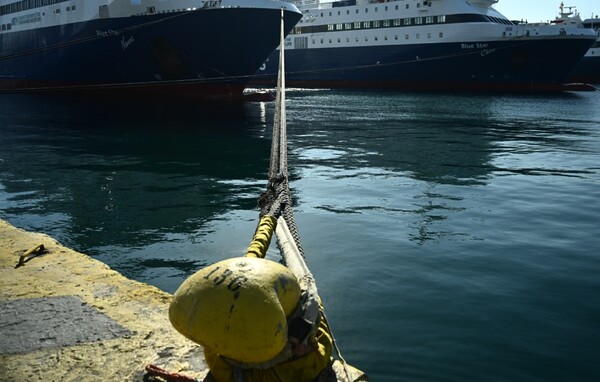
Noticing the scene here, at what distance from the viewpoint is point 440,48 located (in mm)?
55219

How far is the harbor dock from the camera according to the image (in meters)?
3.61

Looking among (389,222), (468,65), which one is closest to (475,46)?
(468,65)

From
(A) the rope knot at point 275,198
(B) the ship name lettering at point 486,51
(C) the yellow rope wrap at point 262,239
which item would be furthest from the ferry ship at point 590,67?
(C) the yellow rope wrap at point 262,239

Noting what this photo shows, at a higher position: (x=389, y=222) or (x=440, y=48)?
(x=440, y=48)

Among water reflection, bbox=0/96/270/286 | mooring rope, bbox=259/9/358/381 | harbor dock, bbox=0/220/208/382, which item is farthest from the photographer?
water reflection, bbox=0/96/270/286

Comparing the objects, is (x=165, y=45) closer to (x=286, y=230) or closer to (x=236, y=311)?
(x=286, y=230)

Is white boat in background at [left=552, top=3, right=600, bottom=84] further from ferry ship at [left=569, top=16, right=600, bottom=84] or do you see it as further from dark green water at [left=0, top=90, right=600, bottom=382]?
dark green water at [left=0, top=90, right=600, bottom=382]

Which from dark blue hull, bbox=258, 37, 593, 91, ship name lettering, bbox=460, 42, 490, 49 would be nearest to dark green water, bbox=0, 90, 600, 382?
ship name lettering, bbox=460, 42, 490, 49

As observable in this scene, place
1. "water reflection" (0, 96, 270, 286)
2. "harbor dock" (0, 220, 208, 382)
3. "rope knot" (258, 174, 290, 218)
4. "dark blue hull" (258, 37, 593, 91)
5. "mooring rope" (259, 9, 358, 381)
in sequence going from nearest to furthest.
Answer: "mooring rope" (259, 9, 358, 381) < "harbor dock" (0, 220, 208, 382) < "rope knot" (258, 174, 290, 218) < "water reflection" (0, 96, 270, 286) < "dark blue hull" (258, 37, 593, 91)

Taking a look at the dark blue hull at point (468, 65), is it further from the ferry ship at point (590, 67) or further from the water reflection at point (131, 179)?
the water reflection at point (131, 179)

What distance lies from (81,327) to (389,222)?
637 cm

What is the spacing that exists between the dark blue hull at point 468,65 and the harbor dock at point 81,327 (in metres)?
46.5

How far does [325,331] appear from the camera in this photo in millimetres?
3430

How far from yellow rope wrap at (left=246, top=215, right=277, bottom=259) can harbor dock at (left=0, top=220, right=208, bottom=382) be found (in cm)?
79
